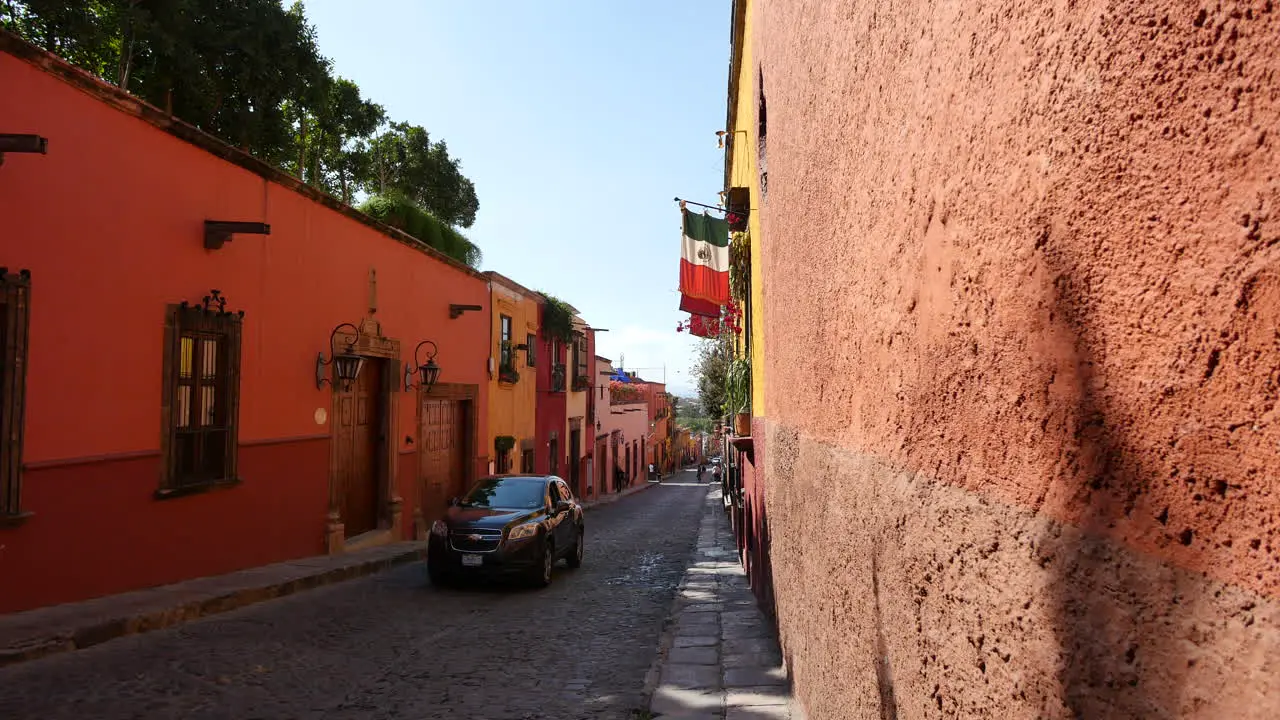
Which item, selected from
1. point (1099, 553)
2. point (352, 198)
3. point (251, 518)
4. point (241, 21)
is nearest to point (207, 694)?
point (251, 518)

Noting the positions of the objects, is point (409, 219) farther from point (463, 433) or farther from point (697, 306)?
point (697, 306)

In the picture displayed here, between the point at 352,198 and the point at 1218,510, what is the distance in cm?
3666

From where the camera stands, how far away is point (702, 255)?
1231cm

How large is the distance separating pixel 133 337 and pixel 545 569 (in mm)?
5567

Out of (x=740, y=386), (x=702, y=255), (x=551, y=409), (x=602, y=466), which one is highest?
(x=702, y=255)

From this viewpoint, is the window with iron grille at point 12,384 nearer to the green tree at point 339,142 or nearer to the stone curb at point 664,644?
the stone curb at point 664,644

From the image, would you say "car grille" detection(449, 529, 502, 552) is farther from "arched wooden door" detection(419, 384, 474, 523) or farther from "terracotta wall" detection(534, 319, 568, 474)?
"terracotta wall" detection(534, 319, 568, 474)

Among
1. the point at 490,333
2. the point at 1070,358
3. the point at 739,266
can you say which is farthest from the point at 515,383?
the point at 1070,358

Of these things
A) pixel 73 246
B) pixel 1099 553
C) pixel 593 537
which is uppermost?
pixel 73 246

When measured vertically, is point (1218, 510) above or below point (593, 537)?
above

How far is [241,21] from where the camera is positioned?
915 inches

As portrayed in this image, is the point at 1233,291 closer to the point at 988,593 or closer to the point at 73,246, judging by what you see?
the point at 988,593

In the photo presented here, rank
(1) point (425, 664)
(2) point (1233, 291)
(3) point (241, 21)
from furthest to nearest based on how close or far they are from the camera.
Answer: (3) point (241, 21) < (1) point (425, 664) < (2) point (1233, 291)

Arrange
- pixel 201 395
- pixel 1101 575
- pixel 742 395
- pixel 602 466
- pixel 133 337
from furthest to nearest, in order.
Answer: pixel 602 466
pixel 742 395
pixel 201 395
pixel 133 337
pixel 1101 575
